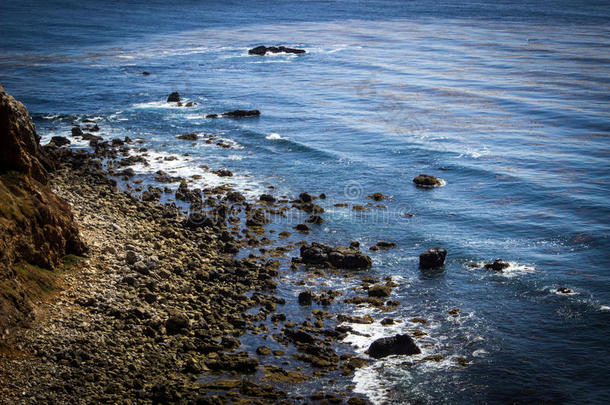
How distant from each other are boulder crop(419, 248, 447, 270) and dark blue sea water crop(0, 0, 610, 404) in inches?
37.7

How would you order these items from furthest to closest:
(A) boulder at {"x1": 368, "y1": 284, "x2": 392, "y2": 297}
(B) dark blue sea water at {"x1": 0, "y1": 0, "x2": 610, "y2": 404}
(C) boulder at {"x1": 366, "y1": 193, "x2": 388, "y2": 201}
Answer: (C) boulder at {"x1": 366, "y1": 193, "x2": 388, "y2": 201}, (A) boulder at {"x1": 368, "y1": 284, "x2": 392, "y2": 297}, (B) dark blue sea water at {"x1": 0, "y1": 0, "x2": 610, "y2": 404}

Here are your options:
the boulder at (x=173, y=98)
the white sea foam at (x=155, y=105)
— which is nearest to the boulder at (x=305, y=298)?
the white sea foam at (x=155, y=105)

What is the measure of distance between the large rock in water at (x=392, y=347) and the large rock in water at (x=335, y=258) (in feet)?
31.4

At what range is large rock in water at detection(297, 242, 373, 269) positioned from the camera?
3919 cm

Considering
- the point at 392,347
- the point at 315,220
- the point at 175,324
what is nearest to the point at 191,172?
the point at 315,220

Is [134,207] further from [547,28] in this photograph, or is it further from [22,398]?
[547,28]

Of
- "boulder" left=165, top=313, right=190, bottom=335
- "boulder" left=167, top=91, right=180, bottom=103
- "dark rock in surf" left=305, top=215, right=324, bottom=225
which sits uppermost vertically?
"boulder" left=167, top=91, right=180, bottom=103

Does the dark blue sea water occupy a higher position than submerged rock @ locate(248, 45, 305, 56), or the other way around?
submerged rock @ locate(248, 45, 305, 56)

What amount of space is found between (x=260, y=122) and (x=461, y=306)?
46.4 m

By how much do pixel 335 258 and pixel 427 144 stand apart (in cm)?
3220

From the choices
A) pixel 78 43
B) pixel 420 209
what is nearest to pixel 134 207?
pixel 420 209

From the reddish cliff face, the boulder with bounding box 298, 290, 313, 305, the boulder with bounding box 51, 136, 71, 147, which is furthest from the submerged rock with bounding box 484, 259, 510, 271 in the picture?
the boulder with bounding box 51, 136, 71, 147

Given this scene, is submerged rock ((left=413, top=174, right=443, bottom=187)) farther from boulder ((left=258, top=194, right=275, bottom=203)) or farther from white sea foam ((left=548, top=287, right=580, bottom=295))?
white sea foam ((left=548, top=287, right=580, bottom=295))

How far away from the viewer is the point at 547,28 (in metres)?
155
